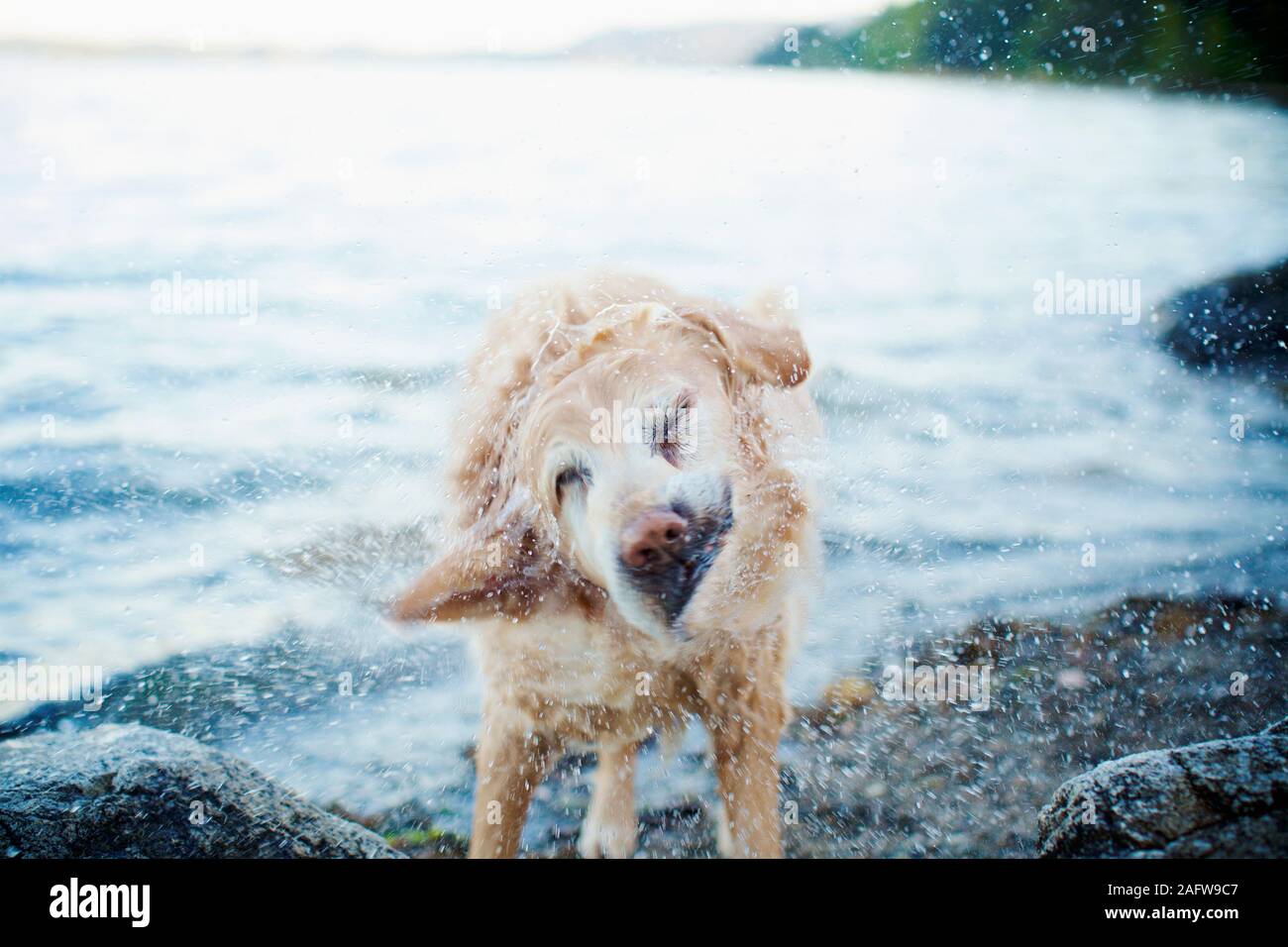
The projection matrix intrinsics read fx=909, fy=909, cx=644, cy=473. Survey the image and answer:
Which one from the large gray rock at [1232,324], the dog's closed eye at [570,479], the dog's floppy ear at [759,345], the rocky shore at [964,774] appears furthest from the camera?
the large gray rock at [1232,324]

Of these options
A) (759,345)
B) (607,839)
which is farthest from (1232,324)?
(607,839)

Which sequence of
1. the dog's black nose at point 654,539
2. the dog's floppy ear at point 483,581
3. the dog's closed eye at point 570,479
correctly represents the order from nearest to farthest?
the dog's black nose at point 654,539
the dog's closed eye at point 570,479
the dog's floppy ear at point 483,581

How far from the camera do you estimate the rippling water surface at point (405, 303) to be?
11.4 ft

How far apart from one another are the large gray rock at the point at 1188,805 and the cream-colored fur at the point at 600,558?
895 millimetres

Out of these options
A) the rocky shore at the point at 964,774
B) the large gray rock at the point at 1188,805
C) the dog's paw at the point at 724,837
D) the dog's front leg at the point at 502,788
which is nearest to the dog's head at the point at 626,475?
the dog's front leg at the point at 502,788

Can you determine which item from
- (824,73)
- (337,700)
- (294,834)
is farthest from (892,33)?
(294,834)

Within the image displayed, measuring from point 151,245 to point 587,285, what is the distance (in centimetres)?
198

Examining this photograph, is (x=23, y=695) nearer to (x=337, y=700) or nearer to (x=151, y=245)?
(x=337, y=700)

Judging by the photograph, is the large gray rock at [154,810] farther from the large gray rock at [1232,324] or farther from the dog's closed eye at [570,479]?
the large gray rock at [1232,324]

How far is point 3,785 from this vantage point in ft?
8.58

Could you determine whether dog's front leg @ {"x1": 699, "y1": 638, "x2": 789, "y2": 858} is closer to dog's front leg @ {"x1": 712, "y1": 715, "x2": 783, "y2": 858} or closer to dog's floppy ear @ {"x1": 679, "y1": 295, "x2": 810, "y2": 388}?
dog's front leg @ {"x1": 712, "y1": 715, "x2": 783, "y2": 858}

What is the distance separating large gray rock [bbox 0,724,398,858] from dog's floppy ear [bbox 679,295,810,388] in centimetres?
185

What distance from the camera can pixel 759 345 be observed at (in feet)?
9.20

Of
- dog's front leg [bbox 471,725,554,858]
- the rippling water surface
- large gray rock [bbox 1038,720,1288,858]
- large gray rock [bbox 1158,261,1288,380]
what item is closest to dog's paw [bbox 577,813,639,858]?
dog's front leg [bbox 471,725,554,858]
